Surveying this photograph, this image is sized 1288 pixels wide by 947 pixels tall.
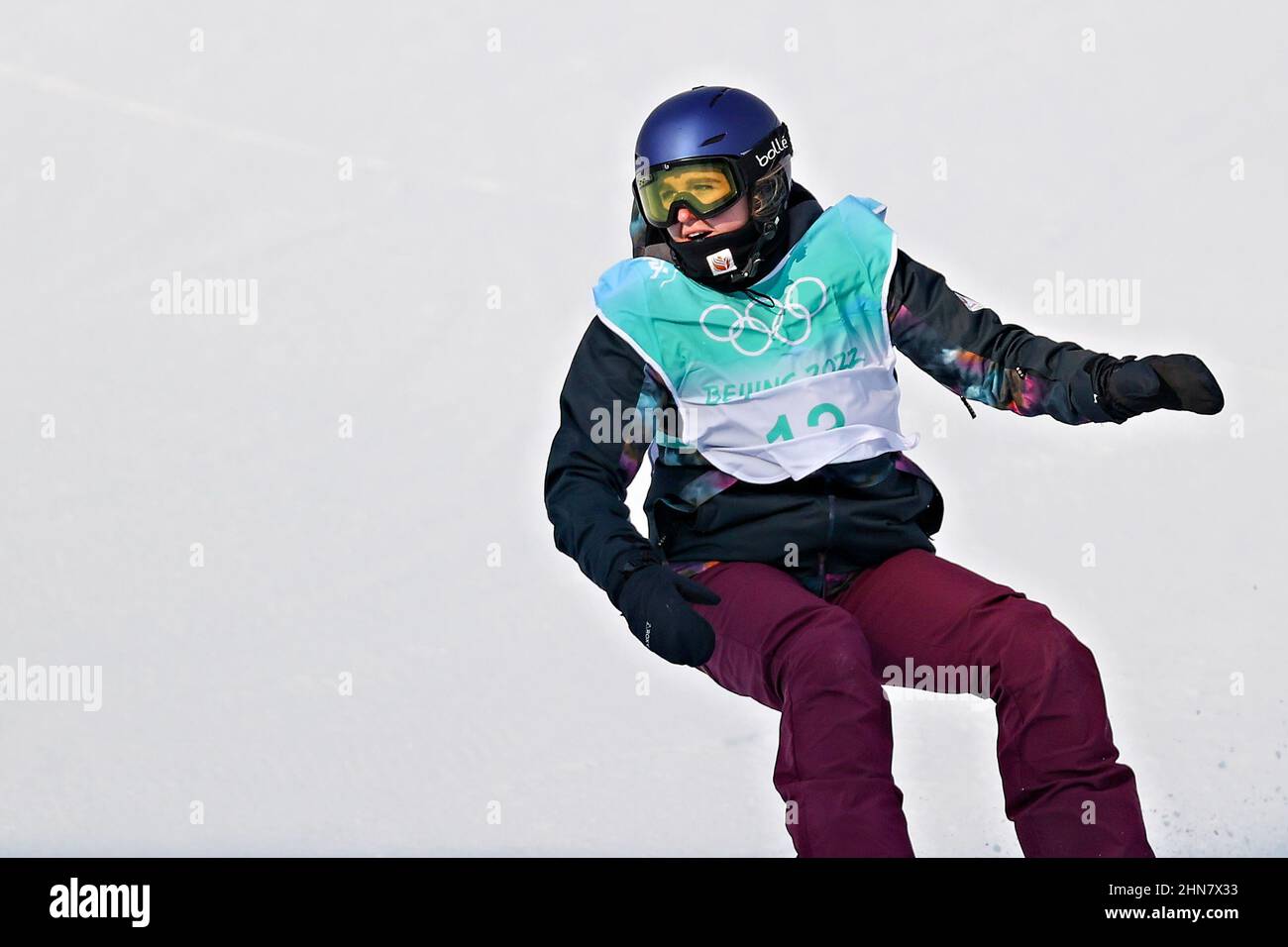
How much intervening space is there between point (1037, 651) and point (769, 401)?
2.54ft

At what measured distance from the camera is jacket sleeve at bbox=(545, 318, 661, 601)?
3.43 metres

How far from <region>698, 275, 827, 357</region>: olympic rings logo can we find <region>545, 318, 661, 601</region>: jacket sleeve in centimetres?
19

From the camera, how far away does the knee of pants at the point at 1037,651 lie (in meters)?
3.19

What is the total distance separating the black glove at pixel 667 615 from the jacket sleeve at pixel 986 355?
0.76 m

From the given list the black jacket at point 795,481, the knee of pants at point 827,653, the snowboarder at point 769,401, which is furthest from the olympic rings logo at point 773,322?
the knee of pants at point 827,653

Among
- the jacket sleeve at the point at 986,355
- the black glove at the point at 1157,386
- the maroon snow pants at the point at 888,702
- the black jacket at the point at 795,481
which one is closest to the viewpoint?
the maroon snow pants at the point at 888,702

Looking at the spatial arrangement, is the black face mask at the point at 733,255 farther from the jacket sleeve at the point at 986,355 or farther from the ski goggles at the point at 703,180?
the jacket sleeve at the point at 986,355

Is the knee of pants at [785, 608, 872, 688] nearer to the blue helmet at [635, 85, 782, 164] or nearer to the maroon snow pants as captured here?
the maroon snow pants

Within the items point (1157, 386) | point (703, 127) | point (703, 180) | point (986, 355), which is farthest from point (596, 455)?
point (1157, 386)

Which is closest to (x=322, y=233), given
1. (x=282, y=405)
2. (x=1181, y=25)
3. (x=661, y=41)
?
(x=282, y=405)

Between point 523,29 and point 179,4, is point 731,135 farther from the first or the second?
point 179,4

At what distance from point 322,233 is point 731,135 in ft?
13.4

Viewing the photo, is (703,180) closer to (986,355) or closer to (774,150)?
(774,150)

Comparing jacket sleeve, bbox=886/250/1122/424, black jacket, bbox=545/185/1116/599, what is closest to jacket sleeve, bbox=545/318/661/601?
black jacket, bbox=545/185/1116/599
